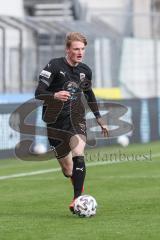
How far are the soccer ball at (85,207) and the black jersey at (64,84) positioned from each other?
3.93ft

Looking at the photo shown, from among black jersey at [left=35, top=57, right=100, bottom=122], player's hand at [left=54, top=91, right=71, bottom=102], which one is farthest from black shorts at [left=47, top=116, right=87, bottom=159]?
player's hand at [left=54, top=91, right=71, bottom=102]

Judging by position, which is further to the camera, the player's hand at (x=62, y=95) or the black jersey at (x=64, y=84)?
the black jersey at (x=64, y=84)

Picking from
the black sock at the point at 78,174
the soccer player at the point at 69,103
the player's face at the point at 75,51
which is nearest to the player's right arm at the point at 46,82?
the soccer player at the point at 69,103

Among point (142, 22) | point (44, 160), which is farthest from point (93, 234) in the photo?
point (142, 22)

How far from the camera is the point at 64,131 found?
36.5 ft

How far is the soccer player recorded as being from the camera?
425 inches

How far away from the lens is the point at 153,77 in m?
30.1

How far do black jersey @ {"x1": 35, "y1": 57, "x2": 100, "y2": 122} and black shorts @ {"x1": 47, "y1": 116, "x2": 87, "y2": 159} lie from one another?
0.34ft

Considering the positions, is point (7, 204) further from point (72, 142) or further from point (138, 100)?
point (138, 100)

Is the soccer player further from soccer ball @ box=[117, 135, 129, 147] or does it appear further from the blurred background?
soccer ball @ box=[117, 135, 129, 147]

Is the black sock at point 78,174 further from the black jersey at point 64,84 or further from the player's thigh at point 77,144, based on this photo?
the black jersey at point 64,84

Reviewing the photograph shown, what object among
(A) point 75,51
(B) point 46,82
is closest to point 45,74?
(B) point 46,82

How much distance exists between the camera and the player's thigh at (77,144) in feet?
35.6

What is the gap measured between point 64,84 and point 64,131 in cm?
58
